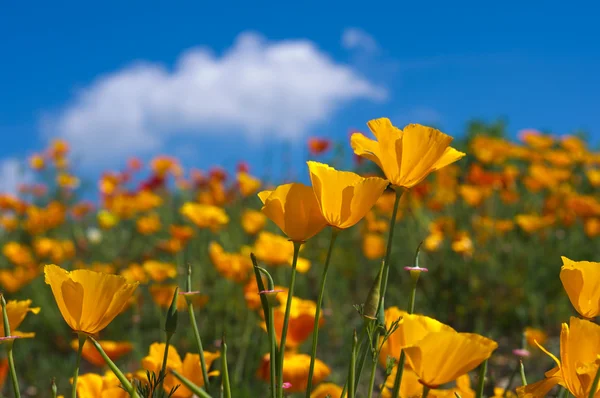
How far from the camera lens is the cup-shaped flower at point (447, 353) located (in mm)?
759

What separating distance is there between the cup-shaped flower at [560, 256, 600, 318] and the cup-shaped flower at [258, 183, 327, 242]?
33 cm

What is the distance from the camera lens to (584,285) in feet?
2.89

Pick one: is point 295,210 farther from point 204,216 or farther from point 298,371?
point 204,216

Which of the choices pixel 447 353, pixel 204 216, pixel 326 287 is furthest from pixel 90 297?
pixel 326 287

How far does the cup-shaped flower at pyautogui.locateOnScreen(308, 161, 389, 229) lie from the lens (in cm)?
86

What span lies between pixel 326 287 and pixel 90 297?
113 inches

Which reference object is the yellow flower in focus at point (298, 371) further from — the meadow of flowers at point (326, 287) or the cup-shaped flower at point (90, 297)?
the cup-shaped flower at point (90, 297)

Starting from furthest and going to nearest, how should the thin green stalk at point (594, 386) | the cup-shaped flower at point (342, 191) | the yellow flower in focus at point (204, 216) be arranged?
the yellow flower in focus at point (204, 216), the cup-shaped flower at point (342, 191), the thin green stalk at point (594, 386)

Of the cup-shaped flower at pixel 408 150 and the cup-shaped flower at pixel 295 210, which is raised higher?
the cup-shaped flower at pixel 408 150

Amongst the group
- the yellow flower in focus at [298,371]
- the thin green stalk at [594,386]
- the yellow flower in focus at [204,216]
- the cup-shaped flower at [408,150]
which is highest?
the yellow flower in focus at [204,216]

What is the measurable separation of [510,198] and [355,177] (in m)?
3.67

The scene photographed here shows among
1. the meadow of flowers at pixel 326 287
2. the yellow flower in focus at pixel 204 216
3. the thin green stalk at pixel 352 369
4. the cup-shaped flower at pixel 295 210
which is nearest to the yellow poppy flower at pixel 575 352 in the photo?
the meadow of flowers at pixel 326 287

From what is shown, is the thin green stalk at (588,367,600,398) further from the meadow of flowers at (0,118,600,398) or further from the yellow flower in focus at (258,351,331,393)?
the yellow flower in focus at (258,351,331,393)

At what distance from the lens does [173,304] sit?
873 mm
